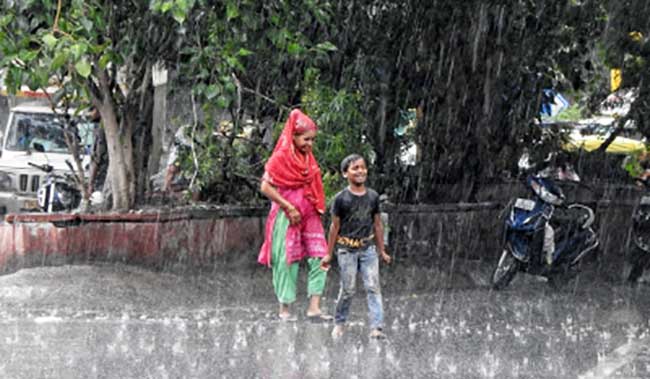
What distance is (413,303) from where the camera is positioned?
11.7 meters

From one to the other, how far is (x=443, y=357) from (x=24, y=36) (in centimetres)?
423

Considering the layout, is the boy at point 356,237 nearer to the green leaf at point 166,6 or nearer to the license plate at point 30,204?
the green leaf at point 166,6

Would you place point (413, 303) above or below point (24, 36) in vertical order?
below

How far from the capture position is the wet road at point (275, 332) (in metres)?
7.99

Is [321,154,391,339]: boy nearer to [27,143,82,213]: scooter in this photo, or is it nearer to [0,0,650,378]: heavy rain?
[0,0,650,378]: heavy rain

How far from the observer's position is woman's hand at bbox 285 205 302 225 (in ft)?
32.4

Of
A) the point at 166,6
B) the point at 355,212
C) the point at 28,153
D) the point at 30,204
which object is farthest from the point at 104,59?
the point at 28,153

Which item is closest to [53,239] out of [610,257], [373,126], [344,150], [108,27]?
[108,27]

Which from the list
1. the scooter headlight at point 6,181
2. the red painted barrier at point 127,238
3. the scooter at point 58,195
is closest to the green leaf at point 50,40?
the red painted barrier at point 127,238

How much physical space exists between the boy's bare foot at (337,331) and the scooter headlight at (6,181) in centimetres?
884

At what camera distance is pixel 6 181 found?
56.0 ft

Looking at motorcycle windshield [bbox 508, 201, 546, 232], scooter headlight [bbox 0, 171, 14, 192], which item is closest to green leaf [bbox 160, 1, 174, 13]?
motorcycle windshield [bbox 508, 201, 546, 232]

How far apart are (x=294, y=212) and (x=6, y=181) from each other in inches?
327

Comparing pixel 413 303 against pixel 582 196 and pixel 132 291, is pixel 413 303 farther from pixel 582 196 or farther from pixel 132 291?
pixel 582 196
